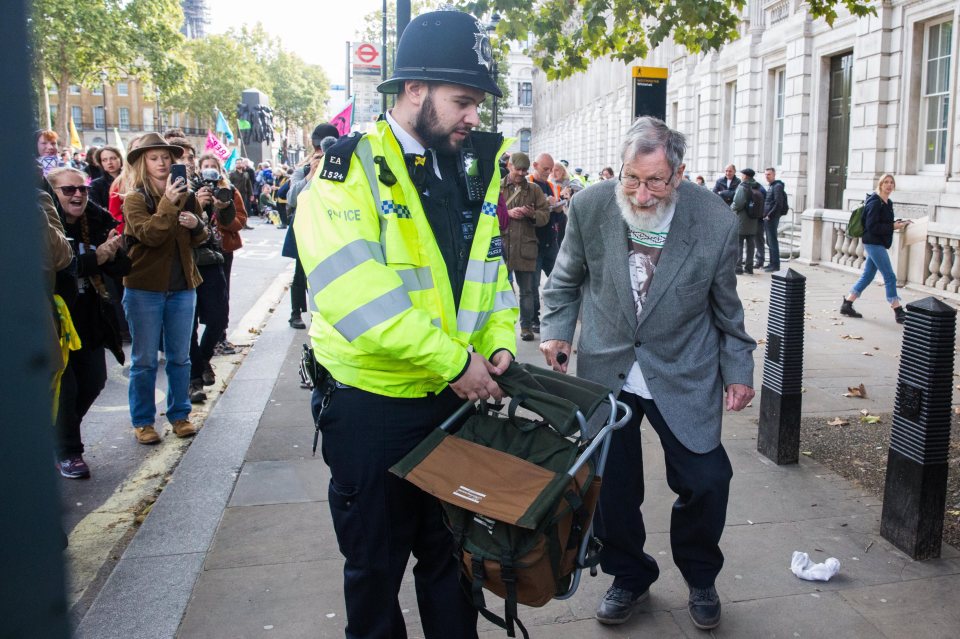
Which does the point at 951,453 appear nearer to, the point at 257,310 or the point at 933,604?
the point at 933,604

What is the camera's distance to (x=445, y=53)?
97.3 inches

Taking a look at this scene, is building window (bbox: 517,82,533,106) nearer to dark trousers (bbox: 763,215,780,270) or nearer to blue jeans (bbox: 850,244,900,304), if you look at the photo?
dark trousers (bbox: 763,215,780,270)

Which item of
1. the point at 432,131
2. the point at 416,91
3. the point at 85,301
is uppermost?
the point at 416,91

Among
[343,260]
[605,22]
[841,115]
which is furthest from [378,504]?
[841,115]

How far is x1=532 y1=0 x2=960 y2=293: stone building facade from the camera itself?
1399cm

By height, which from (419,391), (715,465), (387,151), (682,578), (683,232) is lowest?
(682,578)

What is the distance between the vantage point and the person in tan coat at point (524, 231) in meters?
9.61

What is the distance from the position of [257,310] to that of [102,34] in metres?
34.4

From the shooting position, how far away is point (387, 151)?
2473mm

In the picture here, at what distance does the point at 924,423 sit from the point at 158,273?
456 centimetres

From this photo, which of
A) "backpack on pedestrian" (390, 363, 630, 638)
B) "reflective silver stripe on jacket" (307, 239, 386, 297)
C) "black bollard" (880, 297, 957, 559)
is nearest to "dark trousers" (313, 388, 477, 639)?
"backpack on pedestrian" (390, 363, 630, 638)

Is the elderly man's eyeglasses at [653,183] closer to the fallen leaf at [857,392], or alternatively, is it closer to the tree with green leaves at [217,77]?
the fallen leaf at [857,392]

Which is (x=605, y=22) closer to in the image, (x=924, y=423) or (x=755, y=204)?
(x=924, y=423)

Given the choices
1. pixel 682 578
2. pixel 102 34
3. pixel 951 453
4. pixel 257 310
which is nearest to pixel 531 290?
pixel 257 310
